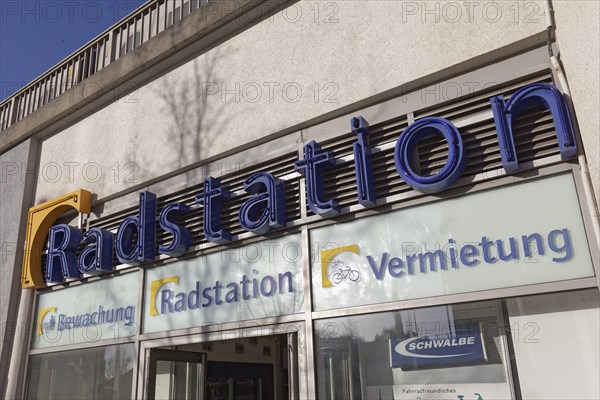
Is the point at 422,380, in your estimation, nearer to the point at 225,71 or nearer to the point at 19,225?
the point at 225,71

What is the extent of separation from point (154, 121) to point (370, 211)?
12.5ft

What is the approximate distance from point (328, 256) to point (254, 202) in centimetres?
108

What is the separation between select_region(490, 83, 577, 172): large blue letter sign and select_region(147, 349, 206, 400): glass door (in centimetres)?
454

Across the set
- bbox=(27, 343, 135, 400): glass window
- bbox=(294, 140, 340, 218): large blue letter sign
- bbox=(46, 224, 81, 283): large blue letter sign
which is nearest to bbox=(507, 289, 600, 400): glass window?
bbox=(294, 140, 340, 218): large blue letter sign

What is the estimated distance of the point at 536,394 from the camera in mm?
4207

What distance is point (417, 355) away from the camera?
15.7ft

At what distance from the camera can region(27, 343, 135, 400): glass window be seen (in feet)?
22.5

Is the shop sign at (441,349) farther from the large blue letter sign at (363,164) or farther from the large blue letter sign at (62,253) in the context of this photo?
the large blue letter sign at (62,253)

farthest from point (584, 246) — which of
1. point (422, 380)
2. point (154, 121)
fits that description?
point (154, 121)

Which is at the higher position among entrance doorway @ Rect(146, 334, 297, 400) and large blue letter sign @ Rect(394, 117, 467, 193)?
large blue letter sign @ Rect(394, 117, 467, 193)

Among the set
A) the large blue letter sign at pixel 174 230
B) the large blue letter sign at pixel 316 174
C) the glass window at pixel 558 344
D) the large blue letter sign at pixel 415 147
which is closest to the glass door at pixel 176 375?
the large blue letter sign at pixel 174 230

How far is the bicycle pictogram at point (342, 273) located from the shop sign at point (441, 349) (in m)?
A: 0.71

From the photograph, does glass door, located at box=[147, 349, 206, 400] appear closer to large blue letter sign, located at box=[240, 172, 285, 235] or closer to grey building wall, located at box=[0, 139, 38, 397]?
large blue letter sign, located at box=[240, 172, 285, 235]

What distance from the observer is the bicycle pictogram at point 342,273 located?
5.30 metres
